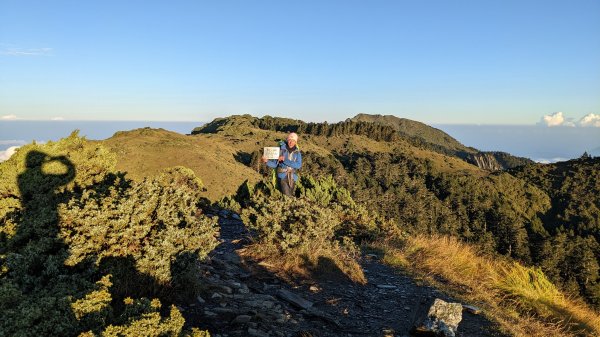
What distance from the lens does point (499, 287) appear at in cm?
770

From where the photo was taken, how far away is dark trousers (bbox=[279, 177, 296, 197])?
10000mm

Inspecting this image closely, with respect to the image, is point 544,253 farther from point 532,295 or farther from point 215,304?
point 215,304

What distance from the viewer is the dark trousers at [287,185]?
10.0 meters

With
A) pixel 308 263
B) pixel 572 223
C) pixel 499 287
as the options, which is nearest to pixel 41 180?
pixel 308 263

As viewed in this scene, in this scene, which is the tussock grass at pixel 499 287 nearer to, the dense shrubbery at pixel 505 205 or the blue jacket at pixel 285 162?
the blue jacket at pixel 285 162

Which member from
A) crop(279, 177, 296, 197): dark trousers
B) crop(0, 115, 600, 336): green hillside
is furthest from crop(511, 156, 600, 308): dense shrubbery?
crop(279, 177, 296, 197): dark trousers

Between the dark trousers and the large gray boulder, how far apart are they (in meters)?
5.34

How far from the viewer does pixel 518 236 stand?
164 ft

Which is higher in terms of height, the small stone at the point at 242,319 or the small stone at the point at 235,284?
the small stone at the point at 242,319

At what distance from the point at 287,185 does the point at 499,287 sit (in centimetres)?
528

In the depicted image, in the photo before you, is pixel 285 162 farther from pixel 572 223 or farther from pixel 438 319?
pixel 572 223

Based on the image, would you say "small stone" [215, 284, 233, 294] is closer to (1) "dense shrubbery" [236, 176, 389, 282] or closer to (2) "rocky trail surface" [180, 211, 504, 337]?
(2) "rocky trail surface" [180, 211, 504, 337]

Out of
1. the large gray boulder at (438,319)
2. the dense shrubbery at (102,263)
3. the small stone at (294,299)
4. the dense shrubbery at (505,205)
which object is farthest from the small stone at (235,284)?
the dense shrubbery at (505,205)

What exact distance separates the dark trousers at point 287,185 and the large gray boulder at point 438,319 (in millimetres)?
5344
